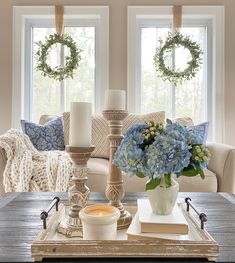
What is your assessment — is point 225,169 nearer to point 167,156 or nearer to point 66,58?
point 167,156

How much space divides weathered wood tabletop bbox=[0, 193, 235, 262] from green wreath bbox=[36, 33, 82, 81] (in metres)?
2.20

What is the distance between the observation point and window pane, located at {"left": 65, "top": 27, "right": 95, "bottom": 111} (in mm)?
3729

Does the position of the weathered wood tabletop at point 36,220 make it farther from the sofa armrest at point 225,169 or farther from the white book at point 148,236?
the sofa armrest at point 225,169

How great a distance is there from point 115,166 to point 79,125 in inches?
7.8

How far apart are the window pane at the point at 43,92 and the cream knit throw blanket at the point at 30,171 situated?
4.57 feet

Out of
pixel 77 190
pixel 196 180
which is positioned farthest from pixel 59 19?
pixel 77 190

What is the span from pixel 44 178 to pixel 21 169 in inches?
7.3

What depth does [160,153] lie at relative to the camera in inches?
34.4

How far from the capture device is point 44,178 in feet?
7.57

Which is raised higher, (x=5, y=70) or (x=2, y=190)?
(x=5, y=70)

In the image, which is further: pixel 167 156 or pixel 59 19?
pixel 59 19

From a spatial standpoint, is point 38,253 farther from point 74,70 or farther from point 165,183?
point 74,70

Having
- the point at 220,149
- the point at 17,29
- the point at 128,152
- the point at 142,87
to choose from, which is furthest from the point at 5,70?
the point at 128,152

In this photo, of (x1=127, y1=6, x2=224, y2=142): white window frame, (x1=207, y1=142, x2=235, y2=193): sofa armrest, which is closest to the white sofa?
(x1=207, y1=142, x2=235, y2=193): sofa armrest
